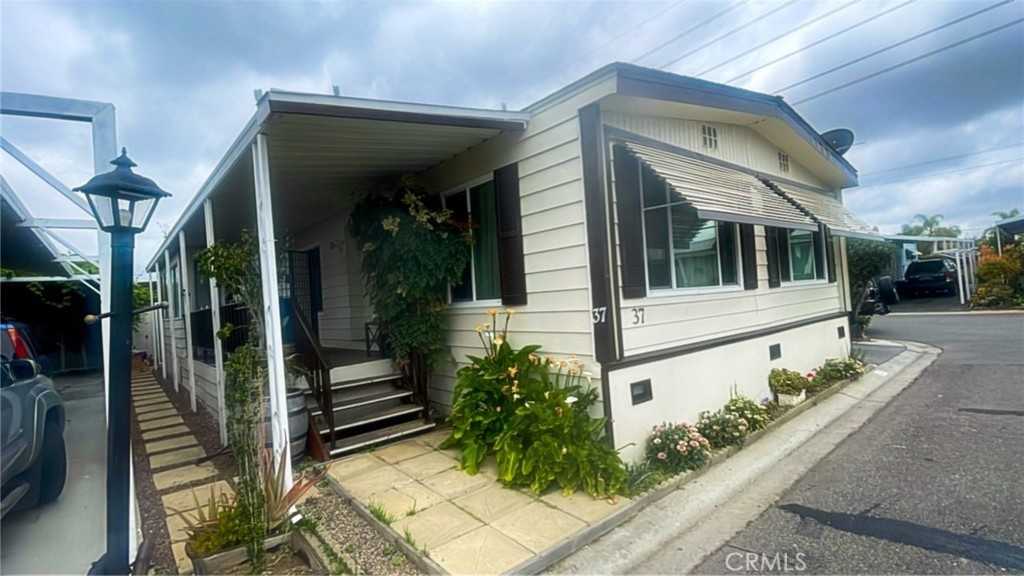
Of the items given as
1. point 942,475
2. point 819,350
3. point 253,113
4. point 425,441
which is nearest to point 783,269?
point 819,350

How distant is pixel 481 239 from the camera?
5.26 metres

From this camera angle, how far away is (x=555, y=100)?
4223 millimetres

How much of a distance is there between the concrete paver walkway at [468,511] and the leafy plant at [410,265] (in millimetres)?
1272

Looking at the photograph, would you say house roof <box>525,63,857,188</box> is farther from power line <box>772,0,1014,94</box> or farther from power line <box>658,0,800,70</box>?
power line <box>658,0,800,70</box>

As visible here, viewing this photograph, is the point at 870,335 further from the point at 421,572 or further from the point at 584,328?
the point at 421,572

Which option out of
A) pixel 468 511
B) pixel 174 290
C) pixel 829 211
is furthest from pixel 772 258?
pixel 174 290

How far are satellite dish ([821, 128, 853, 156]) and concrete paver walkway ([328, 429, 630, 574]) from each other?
8396 millimetres

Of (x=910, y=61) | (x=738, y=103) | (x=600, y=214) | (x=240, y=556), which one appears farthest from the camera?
(x=910, y=61)

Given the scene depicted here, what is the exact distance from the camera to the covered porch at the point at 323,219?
3.75 metres

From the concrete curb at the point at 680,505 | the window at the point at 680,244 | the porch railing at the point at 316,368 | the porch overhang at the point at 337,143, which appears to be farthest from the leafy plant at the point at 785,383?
the porch railing at the point at 316,368

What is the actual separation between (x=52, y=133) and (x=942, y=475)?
7.07m

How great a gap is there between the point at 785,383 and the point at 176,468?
7076 millimetres

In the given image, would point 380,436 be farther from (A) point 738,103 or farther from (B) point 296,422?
(A) point 738,103

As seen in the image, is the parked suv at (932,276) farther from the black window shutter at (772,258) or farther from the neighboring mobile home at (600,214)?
the black window shutter at (772,258)
